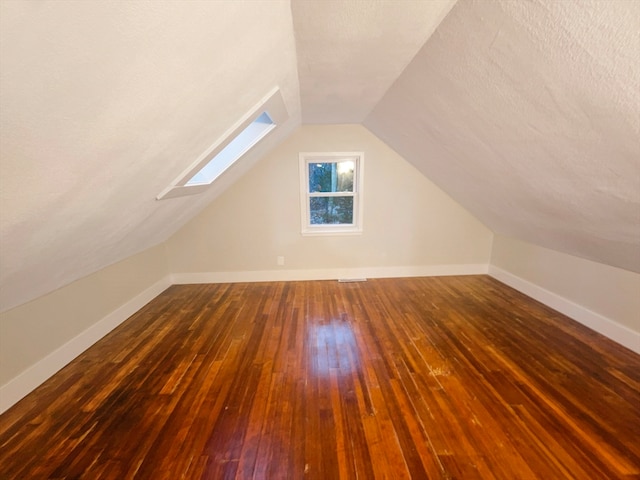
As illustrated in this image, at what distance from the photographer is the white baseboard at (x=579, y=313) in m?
2.43

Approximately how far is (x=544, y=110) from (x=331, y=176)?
284cm

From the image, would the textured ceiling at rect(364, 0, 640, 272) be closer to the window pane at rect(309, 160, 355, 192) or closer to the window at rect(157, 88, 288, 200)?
the window at rect(157, 88, 288, 200)

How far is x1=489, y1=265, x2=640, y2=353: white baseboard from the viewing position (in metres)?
2.43

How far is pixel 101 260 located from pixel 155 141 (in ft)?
5.13

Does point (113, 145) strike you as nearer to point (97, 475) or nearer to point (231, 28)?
point (231, 28)

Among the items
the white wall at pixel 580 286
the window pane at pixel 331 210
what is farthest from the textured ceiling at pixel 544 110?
the window pane at pixel 331 210

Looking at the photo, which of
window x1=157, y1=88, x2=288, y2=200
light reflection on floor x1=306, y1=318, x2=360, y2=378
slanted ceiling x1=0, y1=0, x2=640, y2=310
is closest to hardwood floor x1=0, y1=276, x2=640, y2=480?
light reflection on floor x1=306, y1=318, x2=360, y2=378

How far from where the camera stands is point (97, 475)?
1.47 meters

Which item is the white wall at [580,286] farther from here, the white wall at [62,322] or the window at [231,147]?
the white wall at [62,322]

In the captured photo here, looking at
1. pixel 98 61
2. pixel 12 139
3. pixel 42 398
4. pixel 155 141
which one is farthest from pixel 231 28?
pixel 42 398

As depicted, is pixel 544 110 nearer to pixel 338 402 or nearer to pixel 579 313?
pixel 338 402

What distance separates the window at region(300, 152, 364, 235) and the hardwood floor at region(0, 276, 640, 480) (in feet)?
4.75

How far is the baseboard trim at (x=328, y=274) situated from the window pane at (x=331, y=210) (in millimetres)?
712

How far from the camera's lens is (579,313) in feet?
9.41
